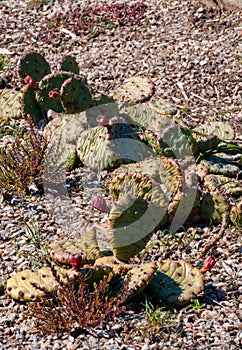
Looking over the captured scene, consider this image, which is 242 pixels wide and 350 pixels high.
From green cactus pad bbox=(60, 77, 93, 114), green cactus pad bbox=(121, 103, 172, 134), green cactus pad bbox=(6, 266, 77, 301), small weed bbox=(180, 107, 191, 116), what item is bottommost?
small weed bbox=(180, 107, 191, 116)

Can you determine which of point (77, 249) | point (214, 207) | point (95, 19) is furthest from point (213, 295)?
point (95, 19)

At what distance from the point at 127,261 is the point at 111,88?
269 cm

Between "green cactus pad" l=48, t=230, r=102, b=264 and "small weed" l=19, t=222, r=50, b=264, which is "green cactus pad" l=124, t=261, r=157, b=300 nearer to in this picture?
"green cactus pad" l=48, t=230, r=102, b=264

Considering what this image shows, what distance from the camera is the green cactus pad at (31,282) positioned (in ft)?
14.3

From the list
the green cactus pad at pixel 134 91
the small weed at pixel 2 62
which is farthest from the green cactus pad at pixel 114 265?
the small weed at pixel 2 62

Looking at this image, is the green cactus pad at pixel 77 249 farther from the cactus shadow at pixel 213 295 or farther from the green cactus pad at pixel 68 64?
the green cactus pad at pixel 68 64

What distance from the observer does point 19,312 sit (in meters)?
4.43

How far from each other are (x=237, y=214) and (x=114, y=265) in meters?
0.93

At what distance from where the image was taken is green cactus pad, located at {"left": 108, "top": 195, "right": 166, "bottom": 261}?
4473 millimetres

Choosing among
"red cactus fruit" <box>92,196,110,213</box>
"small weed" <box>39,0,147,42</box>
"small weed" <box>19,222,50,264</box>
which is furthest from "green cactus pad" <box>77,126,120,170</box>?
"small weed" <box>39,0,147,42</box>

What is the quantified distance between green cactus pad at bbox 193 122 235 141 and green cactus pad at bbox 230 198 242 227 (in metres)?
1.00

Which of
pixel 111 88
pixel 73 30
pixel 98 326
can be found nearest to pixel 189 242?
pixel 98 326

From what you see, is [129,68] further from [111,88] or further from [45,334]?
[45,334]

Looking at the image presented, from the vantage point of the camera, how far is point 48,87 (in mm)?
6305
